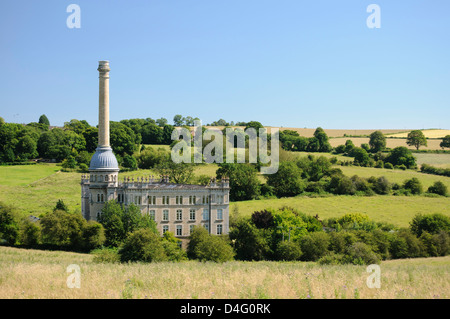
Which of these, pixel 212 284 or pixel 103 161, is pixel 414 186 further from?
pixel 212 284

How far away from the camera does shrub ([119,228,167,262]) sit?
38.0 m

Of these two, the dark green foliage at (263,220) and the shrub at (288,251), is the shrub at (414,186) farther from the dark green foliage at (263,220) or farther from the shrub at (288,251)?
the shrub at (288,251)

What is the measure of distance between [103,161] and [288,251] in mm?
25101

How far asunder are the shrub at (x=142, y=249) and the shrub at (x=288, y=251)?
1306 centimetres

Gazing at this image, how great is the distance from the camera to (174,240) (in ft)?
167

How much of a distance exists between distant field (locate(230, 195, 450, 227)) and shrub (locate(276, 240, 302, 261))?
21403 millimetres

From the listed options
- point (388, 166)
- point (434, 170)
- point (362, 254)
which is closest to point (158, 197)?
point (362, 254)

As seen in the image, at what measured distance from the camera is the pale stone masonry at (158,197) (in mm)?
54250

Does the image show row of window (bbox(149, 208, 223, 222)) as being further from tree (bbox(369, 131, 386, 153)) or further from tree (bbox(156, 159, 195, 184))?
tree (bbox(369, 131, 386, 153))

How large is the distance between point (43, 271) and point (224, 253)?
21.1 meters

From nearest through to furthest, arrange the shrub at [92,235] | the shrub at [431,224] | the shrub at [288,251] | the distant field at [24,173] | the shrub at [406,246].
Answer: the shrub at [288,251] → the shrub at [92,235] → the shrub at [406,246] → the shrub at [431,224] → the distant field at [24,173]

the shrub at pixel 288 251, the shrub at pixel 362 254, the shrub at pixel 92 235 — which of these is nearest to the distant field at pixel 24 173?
the shrub at pixel 92 235
